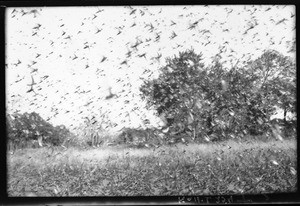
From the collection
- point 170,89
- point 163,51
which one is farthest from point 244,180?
point 163,51

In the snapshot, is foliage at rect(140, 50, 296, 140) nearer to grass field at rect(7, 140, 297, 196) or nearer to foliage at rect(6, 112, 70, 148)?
grass field at rect(7, 140, 297, 196)

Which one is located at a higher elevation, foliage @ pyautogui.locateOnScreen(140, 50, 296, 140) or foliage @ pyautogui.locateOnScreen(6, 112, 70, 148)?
foliage @ pyautogui.locateOnScreen(140, 50, 296, 140)

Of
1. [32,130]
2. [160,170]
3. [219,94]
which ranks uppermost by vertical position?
[219,94]

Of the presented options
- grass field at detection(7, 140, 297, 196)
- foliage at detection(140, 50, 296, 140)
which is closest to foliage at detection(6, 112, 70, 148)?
grass field at detection(7, 140, 297, 196)

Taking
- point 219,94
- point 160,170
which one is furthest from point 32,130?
point 219,94

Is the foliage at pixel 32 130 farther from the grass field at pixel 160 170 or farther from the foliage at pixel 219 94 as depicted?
the foliage at pixel 219 94

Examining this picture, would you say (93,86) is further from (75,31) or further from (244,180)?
(244,180)

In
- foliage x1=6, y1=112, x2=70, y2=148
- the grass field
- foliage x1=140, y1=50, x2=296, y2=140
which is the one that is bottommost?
the grass field

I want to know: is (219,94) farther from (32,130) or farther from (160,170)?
(32,130)

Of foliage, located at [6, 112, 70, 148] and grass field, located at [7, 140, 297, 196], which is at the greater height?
foliage, located at [6, 112, 70, 148]
